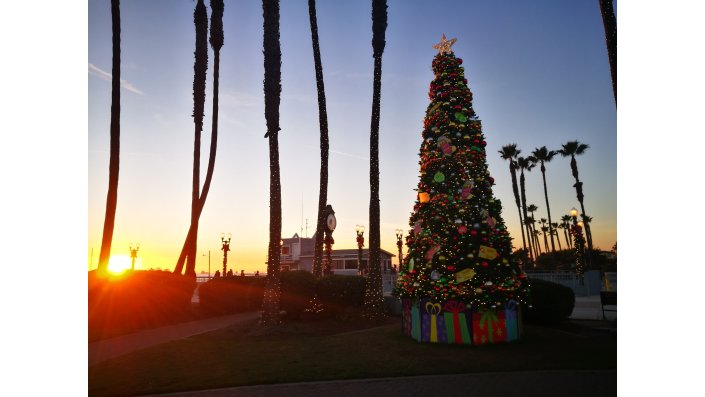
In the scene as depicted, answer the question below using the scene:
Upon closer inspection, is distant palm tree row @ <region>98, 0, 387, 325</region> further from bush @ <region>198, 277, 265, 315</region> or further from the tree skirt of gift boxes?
the tree skirt of gift boxes

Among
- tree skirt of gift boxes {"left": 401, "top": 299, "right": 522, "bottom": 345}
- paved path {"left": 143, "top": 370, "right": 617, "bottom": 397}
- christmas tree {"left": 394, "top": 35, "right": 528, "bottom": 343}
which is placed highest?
christmas tree {"left": 394, "top": 35, "right": 528, "bottom": 343}

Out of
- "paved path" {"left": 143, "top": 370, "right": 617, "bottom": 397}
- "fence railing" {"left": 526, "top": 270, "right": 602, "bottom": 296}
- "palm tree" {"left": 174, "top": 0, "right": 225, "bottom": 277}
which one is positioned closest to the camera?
"paved path" {"left": 143, "top": 370, "right": 617, "bottom": 397}

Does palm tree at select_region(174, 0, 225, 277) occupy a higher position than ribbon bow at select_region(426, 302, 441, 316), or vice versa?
palm tree at select_region(174, 0, 225, 277)

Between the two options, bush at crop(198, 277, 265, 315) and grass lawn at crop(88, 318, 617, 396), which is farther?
bush at crop(198, 277, 265, 315)

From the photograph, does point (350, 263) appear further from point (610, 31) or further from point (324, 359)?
point (610, 31)

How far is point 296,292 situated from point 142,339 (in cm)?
484

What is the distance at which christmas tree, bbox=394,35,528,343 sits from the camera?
9.26 metres

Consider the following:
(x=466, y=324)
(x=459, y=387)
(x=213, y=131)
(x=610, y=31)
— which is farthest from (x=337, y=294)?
(x=213, y=131)

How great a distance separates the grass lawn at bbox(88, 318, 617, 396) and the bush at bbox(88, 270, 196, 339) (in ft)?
10.8

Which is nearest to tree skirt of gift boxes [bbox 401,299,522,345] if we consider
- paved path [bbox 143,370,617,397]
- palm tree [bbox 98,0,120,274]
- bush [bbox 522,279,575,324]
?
paved path [bbox 143,370,617,397]

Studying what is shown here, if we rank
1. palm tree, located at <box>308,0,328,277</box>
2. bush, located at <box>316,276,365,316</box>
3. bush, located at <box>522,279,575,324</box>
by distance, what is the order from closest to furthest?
1. bush, located at <box>522,279,575,324</box>
2. bush, located at <box>316,276,365,316</box>
3. palm tree, located at <box>308,0,328,277</box>

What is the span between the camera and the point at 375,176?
15.8 metres

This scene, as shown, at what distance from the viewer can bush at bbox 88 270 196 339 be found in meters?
12.3
